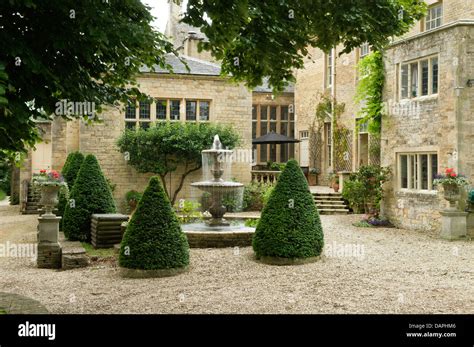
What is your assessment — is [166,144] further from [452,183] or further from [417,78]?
[452,183]

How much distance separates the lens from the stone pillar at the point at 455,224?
45.2 ft

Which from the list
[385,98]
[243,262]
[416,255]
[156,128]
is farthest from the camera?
[156,128]

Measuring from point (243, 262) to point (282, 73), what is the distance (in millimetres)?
3724

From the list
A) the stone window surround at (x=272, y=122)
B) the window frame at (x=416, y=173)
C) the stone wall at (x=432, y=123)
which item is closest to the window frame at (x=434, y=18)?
the stone wall at (x=432, y=123)

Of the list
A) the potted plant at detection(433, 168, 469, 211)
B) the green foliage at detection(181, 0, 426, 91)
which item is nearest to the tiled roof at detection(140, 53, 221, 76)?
the potted plant at detection(433, 168, 469, 211)

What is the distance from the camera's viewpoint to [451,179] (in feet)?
44.6

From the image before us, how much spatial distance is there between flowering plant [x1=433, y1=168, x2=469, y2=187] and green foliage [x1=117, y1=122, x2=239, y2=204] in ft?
29.8

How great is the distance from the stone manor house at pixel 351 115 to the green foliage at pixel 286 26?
33.4 inches

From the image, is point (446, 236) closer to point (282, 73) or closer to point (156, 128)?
point (282, 73)

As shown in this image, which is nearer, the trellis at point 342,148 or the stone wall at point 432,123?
the stone wall at point 432,123

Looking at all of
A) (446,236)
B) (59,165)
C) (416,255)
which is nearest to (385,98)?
(446,236)

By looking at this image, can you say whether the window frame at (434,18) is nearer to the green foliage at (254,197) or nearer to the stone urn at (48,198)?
the green foliage at (254,197)

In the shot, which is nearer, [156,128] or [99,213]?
[99,213]

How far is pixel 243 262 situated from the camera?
10.5 m
